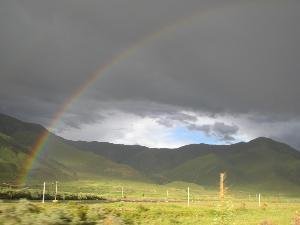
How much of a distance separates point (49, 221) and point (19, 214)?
3.97 feet

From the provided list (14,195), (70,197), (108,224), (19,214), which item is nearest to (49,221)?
(19,214)

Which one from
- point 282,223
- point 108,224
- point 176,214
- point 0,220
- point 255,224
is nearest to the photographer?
point 0,220

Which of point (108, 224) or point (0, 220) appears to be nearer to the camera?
point (0, 220)

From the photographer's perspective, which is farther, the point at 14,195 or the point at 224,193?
the point at 14,195

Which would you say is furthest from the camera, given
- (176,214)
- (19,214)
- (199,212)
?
(199,212)

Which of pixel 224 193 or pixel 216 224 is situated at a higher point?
→ pixel 224 193

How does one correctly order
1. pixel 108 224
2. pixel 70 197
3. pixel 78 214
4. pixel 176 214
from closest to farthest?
1. pixel 108 224
2. pixel 78 214
3. pixel 176 214
4. pixel 70 197

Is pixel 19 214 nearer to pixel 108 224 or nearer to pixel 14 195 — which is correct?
pixel 108 224

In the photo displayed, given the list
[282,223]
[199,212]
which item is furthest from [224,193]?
[199,212]

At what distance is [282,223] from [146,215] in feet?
36.5

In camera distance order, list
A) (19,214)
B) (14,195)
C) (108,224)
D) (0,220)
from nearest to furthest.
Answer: (0,220)
(19,214)
(108,224)
(14,195)

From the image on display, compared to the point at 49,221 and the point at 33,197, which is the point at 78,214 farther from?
the point at 33,197

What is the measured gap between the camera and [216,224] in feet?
65.6

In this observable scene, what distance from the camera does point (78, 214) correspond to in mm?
18250
